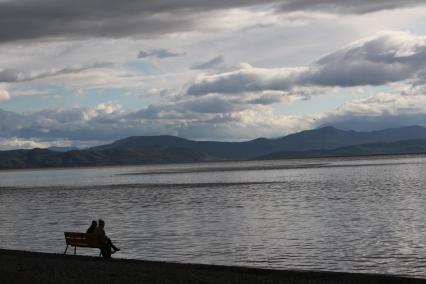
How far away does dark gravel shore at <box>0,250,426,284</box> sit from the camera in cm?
2542

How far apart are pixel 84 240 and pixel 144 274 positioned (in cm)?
884

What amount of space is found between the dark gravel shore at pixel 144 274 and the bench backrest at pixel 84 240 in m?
1.60

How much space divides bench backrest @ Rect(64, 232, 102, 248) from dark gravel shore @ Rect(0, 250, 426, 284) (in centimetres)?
160

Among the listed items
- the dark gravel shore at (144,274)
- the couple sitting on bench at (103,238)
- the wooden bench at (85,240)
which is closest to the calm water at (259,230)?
the dark gravel shore at (144,274)

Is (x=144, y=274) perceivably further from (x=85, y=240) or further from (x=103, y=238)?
(x=85, y=240)

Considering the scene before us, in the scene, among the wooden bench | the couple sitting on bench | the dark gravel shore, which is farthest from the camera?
the wooden bench

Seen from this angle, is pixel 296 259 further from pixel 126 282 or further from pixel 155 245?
pixel 126 282

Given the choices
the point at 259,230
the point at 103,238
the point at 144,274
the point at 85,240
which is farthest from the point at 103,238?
the point at 259,230

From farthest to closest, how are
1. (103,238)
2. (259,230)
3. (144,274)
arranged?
(259,230) → (103,238) → (144,274)

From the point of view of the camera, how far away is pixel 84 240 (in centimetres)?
3472

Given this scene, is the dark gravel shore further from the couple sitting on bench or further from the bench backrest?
the bench backrest

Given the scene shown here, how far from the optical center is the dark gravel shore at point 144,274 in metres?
25.4

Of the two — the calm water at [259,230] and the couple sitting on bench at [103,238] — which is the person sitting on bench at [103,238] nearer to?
the couple sitting on bench at [103,238]

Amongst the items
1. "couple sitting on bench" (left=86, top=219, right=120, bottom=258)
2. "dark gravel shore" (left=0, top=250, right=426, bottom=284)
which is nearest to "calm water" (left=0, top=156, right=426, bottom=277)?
"dark gravel shore" (left=0, top=250, right=426, bottom=284)
